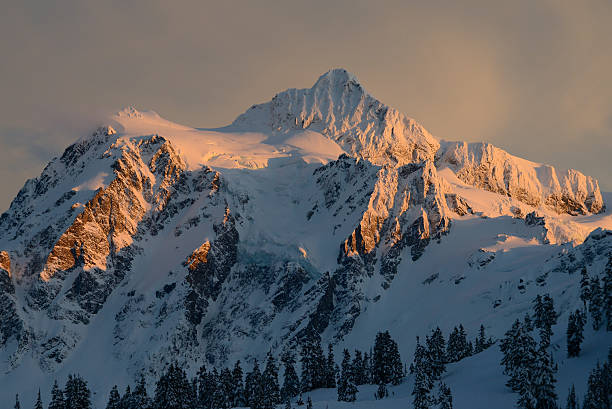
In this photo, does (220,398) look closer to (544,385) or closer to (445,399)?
(445,399)

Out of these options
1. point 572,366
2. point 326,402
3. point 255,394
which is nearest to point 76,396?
point 255,394

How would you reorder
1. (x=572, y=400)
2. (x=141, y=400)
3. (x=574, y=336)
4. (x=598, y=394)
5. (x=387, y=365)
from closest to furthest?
(x=598, y=394), (x=572, y=400), (x=574, y=336), (x=141, y=400), (x=387, y=365)

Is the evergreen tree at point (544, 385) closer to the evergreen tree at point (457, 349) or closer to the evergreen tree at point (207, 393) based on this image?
the evergreen tree at point (457, 349)

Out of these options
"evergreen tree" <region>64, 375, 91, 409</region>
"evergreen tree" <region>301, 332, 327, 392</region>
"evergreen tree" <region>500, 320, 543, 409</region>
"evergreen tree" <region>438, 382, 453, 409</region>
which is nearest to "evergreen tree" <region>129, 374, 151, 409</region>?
"evergreen tree" <region>64, 375, 91, 409</region>

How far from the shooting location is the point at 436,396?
142 meters

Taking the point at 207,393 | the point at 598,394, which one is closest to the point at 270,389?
the point at 207,393

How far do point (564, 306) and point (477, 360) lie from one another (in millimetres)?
47103

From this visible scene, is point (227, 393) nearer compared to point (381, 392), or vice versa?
point (381, 392)

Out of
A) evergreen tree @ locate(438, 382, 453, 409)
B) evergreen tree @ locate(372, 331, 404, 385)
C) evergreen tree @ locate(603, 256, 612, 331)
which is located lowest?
evergreen tree @ locate(438, 382, 453, 409)

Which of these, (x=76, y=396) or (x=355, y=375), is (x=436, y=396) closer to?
(x=355, y=375)

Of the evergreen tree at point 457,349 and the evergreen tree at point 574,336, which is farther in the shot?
the evergreen tree at point 457,349

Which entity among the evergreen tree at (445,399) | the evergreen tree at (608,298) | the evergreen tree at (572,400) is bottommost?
the evergreen tree at (572,400)

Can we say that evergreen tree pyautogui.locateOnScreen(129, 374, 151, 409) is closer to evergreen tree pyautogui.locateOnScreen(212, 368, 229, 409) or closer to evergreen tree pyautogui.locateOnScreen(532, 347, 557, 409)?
evergreen tree pyautogui.locateOnScreen(212, 368, 229, 409)

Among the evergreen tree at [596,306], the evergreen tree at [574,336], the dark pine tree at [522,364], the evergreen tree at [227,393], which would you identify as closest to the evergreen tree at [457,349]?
the evergreen tree at [596,306]
